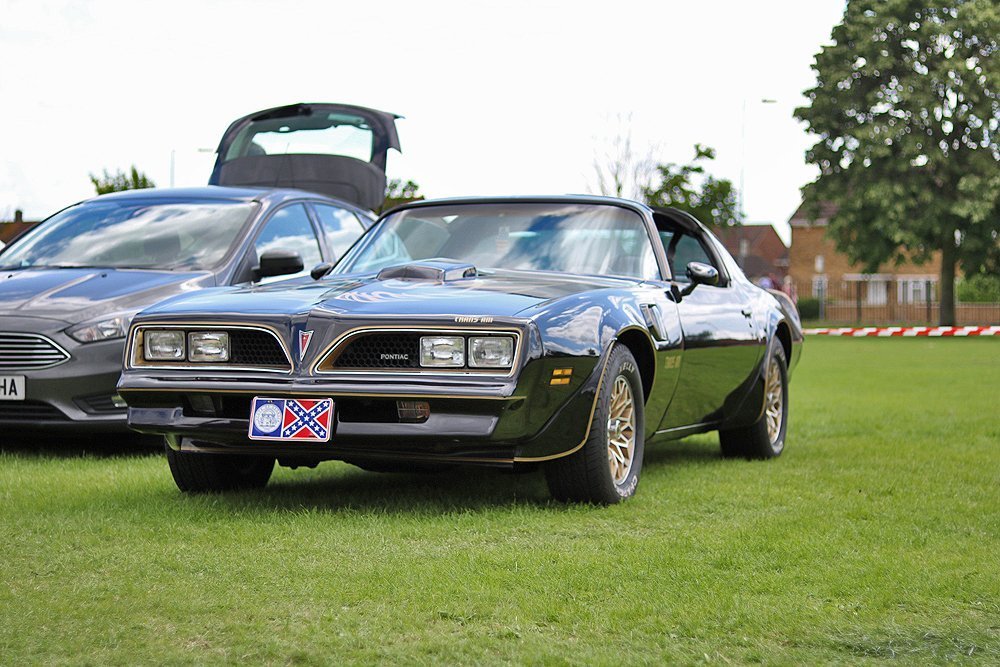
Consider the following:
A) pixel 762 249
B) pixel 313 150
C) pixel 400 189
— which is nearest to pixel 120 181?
pixel 400 189

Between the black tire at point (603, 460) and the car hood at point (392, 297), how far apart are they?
15.8 inches

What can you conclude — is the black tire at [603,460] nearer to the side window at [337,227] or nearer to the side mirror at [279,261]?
the side mirror at [279,261]

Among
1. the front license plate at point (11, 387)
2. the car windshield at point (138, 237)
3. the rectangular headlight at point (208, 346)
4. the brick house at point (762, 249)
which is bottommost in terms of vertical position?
the front license plate at point (11, 387)

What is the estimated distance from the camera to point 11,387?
809 cm

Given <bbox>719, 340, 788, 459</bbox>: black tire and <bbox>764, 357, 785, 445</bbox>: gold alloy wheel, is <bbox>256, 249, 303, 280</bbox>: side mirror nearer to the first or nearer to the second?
<bbox>719, 340, 788, 459</bbox>: black tire

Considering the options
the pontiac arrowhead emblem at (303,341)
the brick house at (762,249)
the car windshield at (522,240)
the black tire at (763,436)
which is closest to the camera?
the pontiac arrowhead emblem at (303,341)

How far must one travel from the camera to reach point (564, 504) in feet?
20.3

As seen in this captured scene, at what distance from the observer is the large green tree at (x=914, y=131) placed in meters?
47.1

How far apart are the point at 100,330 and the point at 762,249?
116 m

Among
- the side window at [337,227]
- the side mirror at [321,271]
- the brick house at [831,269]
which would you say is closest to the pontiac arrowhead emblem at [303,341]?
the side mirror at [321,271]

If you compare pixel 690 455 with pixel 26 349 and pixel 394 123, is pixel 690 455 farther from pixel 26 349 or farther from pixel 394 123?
pixel 394 123

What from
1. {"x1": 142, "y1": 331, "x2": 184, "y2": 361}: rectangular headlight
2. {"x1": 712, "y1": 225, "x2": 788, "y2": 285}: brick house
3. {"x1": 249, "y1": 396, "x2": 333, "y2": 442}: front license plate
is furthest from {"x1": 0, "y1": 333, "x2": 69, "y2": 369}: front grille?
{"x1": 712, "y1": 225, "x2": 788, "y2": 285}: brick house

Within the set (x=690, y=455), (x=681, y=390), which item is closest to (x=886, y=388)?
(x=690, y=455)

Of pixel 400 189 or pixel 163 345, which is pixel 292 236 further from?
pixel 400 189
